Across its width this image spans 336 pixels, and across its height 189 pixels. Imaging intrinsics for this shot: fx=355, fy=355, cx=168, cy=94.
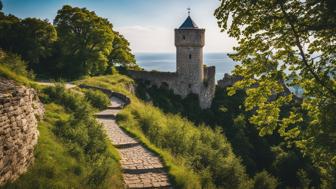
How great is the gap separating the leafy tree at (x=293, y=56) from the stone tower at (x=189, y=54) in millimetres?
27756

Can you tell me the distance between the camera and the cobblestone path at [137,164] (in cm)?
1085

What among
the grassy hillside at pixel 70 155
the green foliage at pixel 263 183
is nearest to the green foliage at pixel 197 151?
the green foliage at pixel 263 183

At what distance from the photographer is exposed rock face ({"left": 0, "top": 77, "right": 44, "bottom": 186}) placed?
761 cm

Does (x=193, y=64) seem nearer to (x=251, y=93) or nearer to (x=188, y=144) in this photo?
(x=188, y=144)

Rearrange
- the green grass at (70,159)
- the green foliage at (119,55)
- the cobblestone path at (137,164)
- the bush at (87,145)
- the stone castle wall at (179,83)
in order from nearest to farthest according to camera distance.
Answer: the green grass at (70,159)
the bush at (87,145)
the cobblestone path at (137,164)
the stone castle wall at (179,83)
the green foliage at (119,55)

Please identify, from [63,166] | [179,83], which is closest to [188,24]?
[179,83]

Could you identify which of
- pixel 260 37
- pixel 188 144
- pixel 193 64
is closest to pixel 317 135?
pixel 260 37

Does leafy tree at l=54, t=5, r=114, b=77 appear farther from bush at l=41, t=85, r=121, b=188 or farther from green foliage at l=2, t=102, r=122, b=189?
green foliage at l=2, t=102, r=122, b=189

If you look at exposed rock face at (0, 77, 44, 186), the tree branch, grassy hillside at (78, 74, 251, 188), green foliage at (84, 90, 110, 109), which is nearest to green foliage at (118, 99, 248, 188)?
grassy hillside at (78, 74, 251, 188)

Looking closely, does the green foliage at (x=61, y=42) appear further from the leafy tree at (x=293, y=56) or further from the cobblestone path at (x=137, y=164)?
the leafy tree at (x=293, y=56)

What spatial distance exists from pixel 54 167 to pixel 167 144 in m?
6.70

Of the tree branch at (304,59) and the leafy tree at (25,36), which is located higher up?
the leafy tree at (25,36)

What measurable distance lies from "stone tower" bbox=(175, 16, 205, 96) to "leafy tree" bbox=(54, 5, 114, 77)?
766 cm

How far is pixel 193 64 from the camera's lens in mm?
37531
